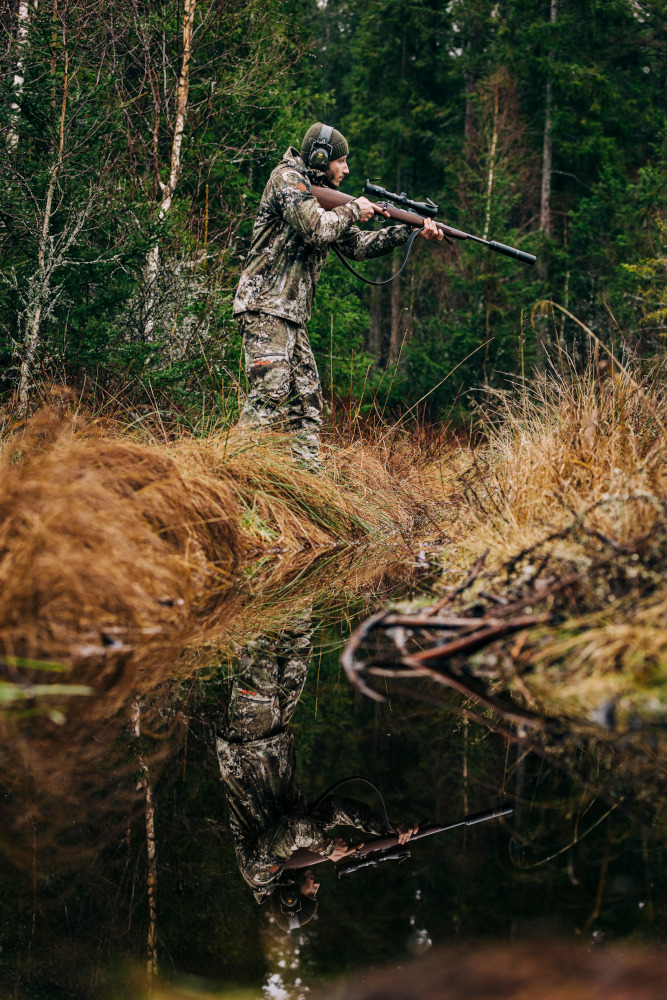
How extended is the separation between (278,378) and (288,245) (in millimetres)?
929

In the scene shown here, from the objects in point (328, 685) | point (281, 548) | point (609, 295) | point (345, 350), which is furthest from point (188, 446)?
point (609, 295)

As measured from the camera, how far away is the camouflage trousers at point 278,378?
6.50 metres

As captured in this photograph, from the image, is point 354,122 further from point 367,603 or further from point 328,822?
point 328,822

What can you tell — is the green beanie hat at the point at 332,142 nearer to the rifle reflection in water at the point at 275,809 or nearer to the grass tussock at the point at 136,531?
the grass tussock at the point at 136,531

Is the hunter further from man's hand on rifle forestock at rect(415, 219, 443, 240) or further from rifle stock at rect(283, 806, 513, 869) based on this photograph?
rifle stock at rect(283, 806, 513, 869)

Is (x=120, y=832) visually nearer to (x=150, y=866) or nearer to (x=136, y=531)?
(x=150, y=866)

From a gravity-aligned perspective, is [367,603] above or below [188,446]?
below

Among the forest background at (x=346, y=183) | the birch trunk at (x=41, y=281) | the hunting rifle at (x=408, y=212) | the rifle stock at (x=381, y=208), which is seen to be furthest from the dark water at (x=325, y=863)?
the birch trunk at (x=41, y=281)

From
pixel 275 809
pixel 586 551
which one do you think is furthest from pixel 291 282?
pixel 275 809


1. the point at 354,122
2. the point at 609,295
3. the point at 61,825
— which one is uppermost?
the point at 354,122

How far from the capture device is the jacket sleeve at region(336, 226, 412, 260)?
689 cm

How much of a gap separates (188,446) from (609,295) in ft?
50.0

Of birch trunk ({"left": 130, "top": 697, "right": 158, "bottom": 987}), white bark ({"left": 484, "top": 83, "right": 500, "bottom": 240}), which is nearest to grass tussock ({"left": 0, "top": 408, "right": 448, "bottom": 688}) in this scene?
birch trunk ({"left": 130, "top": 697, "right": 158, "bottom": 987})

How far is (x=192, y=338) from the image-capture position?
30.6ft
